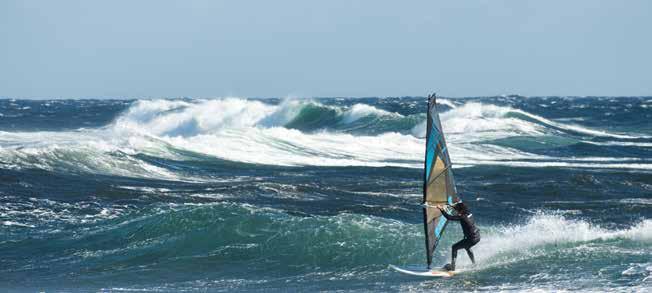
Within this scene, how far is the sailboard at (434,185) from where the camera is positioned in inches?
453

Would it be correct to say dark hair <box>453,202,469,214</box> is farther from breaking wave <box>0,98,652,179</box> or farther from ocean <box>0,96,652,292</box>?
breaking wave <box>0,98,652,179</box>

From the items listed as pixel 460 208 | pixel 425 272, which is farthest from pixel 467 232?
pixel 425 272

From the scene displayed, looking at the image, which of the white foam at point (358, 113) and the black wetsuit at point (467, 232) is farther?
the white foam at point (358, 113)

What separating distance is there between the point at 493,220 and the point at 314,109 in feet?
138

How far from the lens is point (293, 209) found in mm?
18062

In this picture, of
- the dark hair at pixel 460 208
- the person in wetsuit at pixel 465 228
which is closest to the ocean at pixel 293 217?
the person in wetsuit at pixel 465 228

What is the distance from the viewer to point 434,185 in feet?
38.5

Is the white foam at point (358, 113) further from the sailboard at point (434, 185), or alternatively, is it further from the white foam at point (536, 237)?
the sailboard at point (434, 185)

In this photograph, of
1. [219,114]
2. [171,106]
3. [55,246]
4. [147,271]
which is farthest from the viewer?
[171,106]

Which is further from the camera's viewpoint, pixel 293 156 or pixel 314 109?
pixel 314 109

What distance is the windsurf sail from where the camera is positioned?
11.5 metres

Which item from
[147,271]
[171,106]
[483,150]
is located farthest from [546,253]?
[171,106]

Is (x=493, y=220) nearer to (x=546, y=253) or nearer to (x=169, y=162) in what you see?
(x=546, y=253)

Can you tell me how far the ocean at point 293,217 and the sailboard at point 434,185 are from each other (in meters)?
0.48
